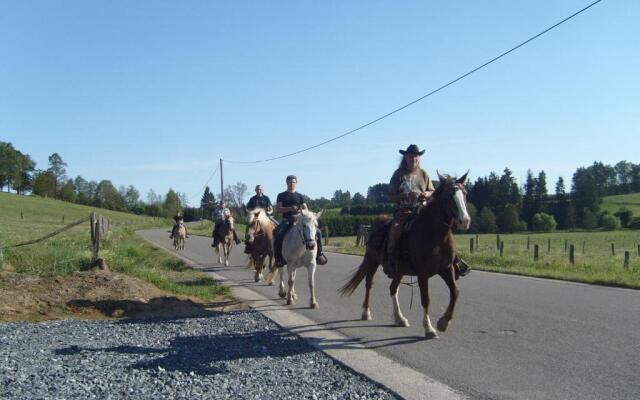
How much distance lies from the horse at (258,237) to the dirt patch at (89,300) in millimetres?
3173

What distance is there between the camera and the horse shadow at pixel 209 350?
6023 millimetres

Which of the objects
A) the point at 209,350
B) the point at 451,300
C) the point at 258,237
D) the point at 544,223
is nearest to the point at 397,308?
the point at 451,300

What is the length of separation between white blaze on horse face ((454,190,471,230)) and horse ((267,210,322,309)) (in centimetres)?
347

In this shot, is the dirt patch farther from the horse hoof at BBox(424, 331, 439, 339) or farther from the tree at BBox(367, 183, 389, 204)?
the horse hoof at BBox(424, 331, 439, 339)

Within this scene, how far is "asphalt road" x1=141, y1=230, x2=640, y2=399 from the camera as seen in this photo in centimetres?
545

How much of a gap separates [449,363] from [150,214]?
457ft

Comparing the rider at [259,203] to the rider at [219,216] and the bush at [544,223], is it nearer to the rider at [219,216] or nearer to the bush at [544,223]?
the rider at [219,216]

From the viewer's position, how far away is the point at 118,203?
5615 inches

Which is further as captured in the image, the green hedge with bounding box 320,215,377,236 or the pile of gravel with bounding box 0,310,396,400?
the green hedge with bounding box 320,215,377,236

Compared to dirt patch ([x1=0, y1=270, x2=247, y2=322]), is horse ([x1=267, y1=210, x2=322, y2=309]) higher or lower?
higher

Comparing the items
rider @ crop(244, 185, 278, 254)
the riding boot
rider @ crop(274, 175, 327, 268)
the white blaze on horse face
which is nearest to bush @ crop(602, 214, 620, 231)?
rider @ crop(244, 185, 278, 254)

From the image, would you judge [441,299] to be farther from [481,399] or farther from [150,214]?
[150,214]

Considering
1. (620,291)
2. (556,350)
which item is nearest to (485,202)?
(620,291)

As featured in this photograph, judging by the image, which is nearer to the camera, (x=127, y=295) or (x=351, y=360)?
(x=351, y=360)
